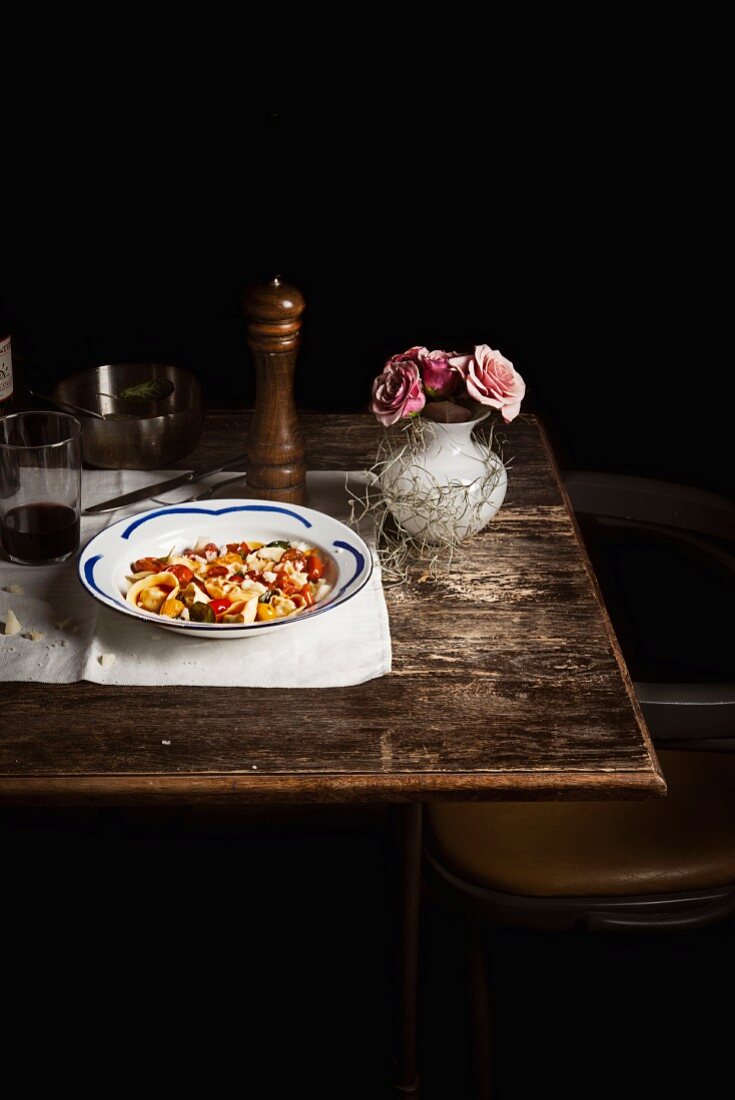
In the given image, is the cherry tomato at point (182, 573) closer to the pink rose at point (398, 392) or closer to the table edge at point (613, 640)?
the pink rose at point (398, 392)

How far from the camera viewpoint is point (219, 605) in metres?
1.50

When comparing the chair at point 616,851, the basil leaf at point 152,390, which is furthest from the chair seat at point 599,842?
the basil leaf at point 152,390

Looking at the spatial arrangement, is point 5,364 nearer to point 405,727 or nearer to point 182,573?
point 182,573

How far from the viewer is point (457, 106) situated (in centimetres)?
240

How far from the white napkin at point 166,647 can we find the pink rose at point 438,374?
0.27m

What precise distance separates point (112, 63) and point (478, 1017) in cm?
172

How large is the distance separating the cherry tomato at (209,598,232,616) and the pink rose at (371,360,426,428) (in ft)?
1.10

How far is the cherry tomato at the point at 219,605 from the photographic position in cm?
149

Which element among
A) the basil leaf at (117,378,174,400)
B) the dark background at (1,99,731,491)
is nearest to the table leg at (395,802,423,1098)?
the basil leaf at (117,378,174,400)

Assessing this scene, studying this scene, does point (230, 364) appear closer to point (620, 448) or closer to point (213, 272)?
point (213, 272)

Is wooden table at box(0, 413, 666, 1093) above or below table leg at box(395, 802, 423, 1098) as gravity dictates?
above

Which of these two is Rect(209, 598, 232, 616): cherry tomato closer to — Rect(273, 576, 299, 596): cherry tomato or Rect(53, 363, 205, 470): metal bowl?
Rect(273, 576, 299, 596): cherry tomato

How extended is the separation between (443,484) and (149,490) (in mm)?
447

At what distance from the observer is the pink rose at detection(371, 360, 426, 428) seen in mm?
1662
